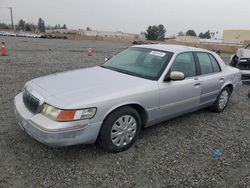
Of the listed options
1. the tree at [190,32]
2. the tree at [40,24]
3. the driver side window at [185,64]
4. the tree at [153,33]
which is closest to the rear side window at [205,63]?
the driver side window at [185,64]

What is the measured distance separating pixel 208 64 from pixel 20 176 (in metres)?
4.06

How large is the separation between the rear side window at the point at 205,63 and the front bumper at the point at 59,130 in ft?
8.80

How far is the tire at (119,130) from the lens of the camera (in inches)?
123

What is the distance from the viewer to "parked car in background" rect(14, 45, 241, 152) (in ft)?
9.25

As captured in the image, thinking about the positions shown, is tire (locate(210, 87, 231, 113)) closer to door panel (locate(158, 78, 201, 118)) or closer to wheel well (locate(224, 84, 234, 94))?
wheel well (locate(224, 84, 234, 94))

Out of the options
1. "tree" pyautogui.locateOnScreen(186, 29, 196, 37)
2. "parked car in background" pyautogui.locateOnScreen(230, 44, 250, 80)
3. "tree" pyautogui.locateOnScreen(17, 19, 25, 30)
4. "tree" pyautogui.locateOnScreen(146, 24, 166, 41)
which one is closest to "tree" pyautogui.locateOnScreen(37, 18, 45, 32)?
"tree" pyautogui.locateOnScreen(17, 19, 25, 30)

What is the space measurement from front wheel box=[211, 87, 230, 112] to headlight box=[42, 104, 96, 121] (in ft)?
11.2

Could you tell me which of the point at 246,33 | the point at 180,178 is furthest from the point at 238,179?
the point at 246,33

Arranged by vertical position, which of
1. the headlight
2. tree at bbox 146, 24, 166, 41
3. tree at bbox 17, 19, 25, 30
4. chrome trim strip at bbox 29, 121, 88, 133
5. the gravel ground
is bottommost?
the gravel ground

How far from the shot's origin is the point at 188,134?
164 inches

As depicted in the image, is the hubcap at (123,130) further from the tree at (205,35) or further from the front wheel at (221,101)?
the tree at (205,35)

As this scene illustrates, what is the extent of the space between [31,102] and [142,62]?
6.68 ft

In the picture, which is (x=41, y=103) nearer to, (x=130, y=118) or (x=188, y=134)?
(x=130, y=118)

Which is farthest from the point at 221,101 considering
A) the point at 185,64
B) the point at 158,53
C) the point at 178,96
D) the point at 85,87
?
the point at 85,87
